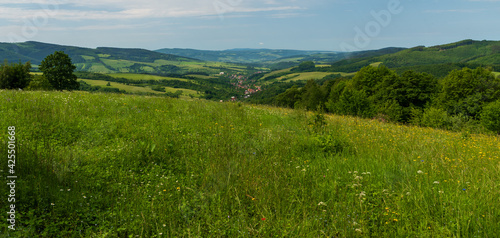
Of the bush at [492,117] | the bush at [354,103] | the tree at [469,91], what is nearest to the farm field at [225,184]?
the bush at [492,117]

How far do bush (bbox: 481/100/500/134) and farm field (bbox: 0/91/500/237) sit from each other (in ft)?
138

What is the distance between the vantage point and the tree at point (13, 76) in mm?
47803

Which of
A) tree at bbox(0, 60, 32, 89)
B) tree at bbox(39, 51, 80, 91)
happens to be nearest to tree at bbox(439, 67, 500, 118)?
tree at bbox(39, 51, 80, 91)

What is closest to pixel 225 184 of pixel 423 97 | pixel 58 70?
pixel 58 70

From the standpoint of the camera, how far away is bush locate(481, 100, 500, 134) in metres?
36.9

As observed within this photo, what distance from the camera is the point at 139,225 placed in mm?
3328

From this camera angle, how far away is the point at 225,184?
4.32 m

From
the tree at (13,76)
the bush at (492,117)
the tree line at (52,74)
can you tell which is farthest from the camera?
the tree at (13,76)

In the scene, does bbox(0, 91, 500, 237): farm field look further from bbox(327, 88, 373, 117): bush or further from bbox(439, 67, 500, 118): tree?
bbox(439, 67, 500, 118): tree

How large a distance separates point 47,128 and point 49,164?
7.63 feet

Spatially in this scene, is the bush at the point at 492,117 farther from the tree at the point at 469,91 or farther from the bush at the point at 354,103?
the bush at the point at 354,103

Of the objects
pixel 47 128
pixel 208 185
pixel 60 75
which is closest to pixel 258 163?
pixel 208 185

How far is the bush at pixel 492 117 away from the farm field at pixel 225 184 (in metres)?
42.1

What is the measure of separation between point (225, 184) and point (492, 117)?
50651 millimetres
